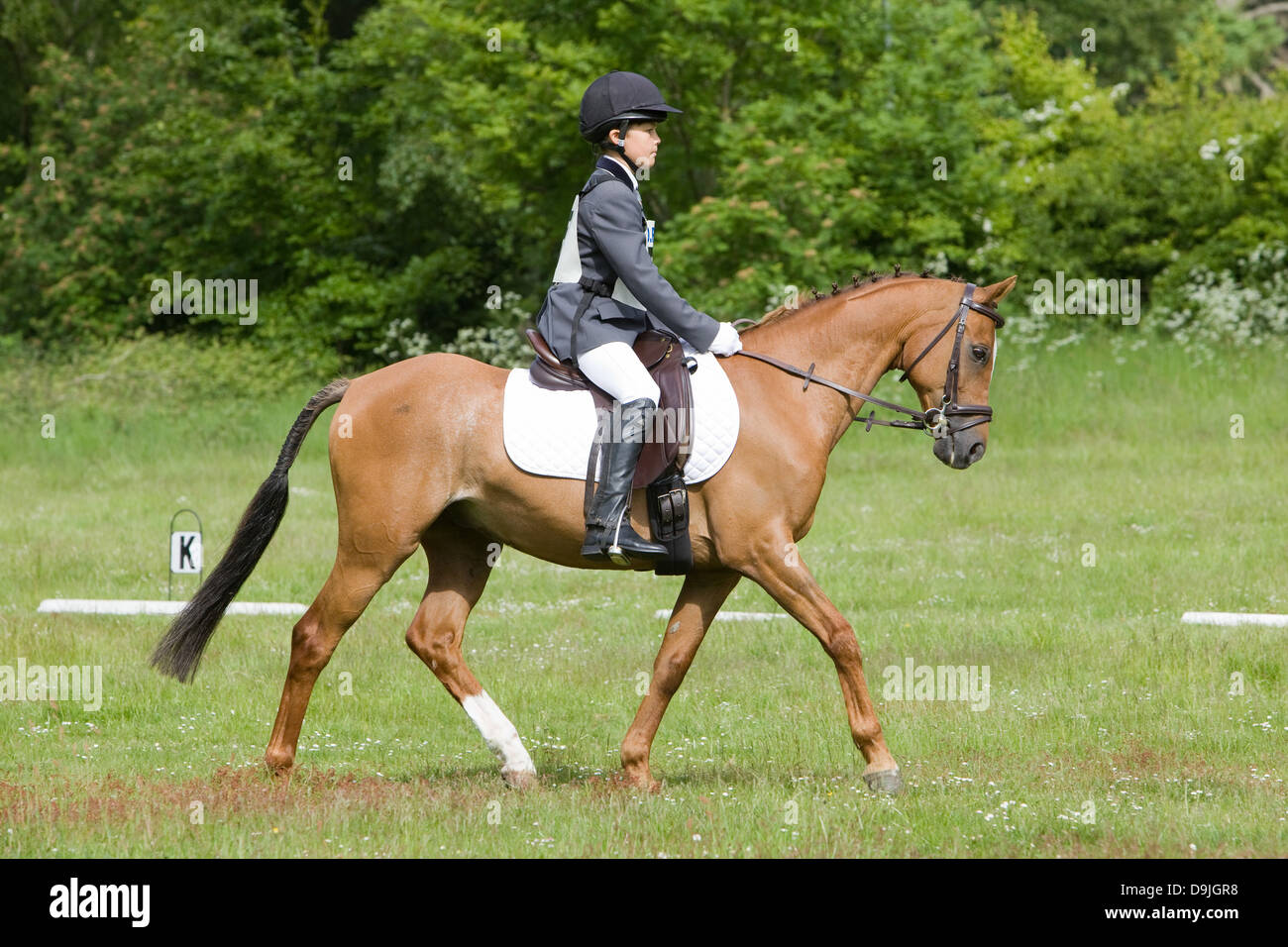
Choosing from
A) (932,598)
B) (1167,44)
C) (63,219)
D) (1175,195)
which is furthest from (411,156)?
(1167,44)

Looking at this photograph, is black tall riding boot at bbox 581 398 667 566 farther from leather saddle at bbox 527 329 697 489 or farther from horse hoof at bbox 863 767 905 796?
horse hoof at bbox 863 767 905 796

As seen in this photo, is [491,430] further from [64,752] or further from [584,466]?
[64,752]

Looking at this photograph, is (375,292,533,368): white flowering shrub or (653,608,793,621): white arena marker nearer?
(653,608,793,621): white arena marker

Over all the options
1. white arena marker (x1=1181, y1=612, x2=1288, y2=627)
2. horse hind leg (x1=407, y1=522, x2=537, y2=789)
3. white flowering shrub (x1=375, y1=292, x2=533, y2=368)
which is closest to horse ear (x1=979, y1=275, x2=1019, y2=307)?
horse hind leg (x1=407, y1=522, x2=537, y2=789)

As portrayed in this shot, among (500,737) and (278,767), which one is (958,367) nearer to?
(500,737)

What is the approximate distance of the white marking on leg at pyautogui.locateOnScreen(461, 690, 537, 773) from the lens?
7027 mm

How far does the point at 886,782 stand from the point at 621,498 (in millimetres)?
1694

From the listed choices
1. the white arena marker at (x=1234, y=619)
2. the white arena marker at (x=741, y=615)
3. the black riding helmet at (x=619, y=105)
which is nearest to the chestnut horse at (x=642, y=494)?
the black riding helmet at (x=619, y=105)

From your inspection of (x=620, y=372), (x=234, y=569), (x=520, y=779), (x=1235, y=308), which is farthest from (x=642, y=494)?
(x=1235, y=308)

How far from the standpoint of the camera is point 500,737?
703 cm

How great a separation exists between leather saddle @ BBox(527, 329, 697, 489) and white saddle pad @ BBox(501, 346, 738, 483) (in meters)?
0.05

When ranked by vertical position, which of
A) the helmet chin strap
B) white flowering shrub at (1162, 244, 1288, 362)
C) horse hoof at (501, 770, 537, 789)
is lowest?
horse hoof at (501, 770, 537, 789)

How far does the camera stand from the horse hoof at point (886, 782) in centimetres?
671

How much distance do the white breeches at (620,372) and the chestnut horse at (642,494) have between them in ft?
1.56
